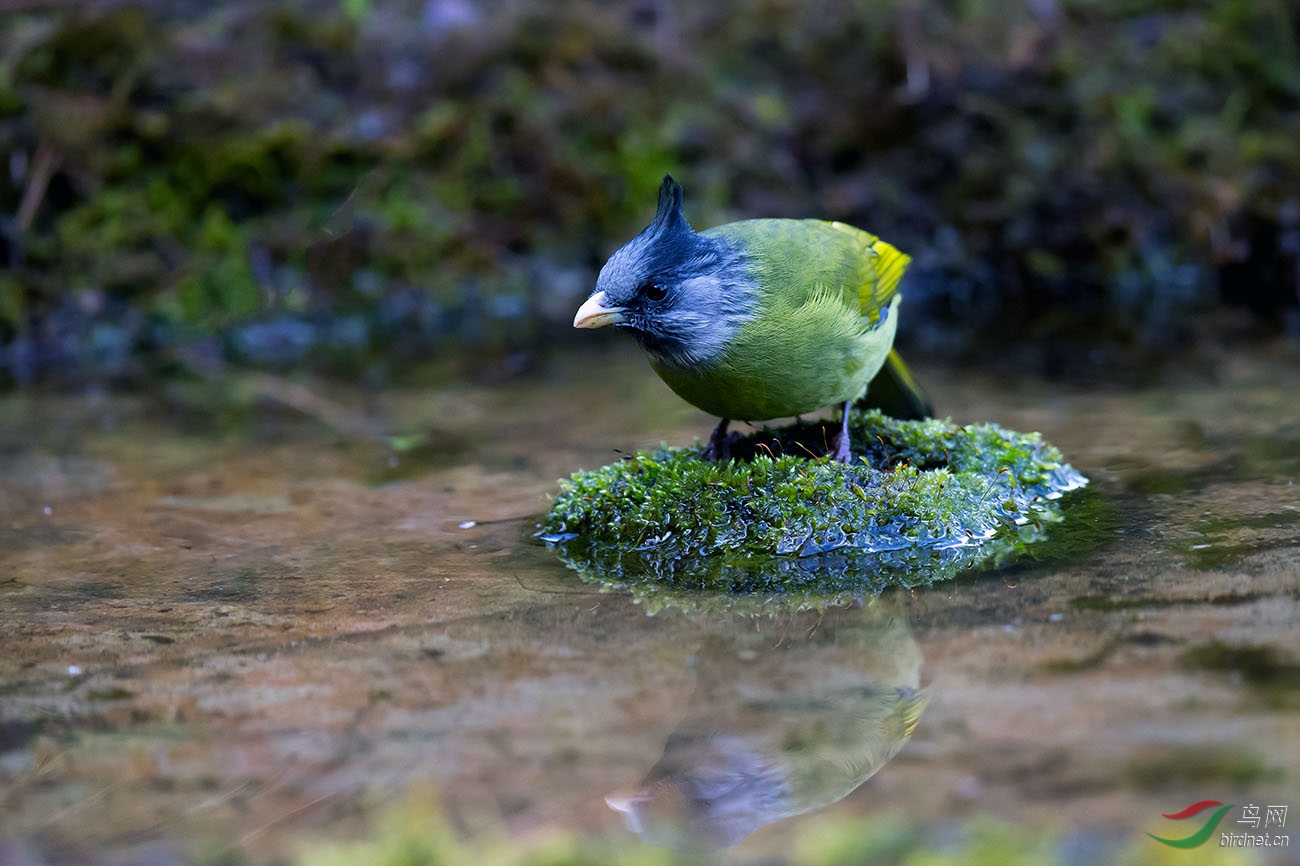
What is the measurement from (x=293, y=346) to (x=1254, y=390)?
6558 mm

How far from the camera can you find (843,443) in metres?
4.89

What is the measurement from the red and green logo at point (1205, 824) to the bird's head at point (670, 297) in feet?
7.45

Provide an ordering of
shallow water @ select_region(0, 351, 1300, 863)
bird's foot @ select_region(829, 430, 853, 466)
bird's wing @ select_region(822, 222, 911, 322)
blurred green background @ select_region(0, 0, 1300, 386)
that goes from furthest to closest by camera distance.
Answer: blurred green background @ select_region(0, 0, 1300, 386) < bird's wing @ select_region(822, 222, 911, 322) < bird's foot @ select_region(829, 430, 853, 466) < shallow water @ select_region(0, 351, 1300, 863)

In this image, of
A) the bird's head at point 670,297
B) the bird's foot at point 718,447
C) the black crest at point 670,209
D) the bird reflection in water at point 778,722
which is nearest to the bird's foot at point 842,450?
the bird's foot at point 718,447

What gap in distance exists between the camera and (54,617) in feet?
13.9

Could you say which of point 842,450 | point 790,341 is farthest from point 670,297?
point 842,450

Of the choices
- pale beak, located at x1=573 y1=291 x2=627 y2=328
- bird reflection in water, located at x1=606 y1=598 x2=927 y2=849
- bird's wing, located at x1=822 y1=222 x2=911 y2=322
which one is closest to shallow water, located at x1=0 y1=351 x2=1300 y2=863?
bird reflection in water, located at x1=606 y1=598 x2=927 y2=849

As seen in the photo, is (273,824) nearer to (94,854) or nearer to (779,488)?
(94,854)

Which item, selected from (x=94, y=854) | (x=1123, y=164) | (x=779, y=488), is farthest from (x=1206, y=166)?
(x=94, y=854)

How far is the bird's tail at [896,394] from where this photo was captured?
17.7ft

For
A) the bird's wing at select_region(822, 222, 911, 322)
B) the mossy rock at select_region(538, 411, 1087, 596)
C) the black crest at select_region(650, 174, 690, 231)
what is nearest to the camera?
the mossy rock at select_region(538, 411, 1087, 596)

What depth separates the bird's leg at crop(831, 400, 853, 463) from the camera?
4852 mm

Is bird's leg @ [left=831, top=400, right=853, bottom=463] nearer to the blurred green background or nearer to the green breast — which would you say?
the green breast

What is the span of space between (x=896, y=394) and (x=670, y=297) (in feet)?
4.82
